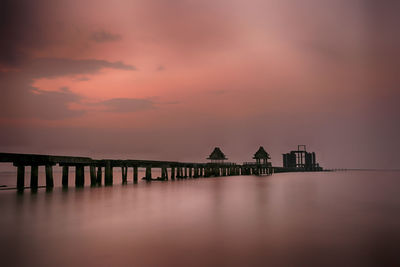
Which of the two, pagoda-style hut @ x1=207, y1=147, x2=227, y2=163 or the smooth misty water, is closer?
the smooth misty water

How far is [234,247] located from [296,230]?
9.20 feet

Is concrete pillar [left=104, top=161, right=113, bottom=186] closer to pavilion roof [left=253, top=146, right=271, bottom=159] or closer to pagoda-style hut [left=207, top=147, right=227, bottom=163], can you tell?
pagoda-style hut [left=207, top=147, right=227, bottom=163]

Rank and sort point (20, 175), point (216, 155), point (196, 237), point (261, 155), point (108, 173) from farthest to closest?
point (261, 155)
point (216, 155)
point (108, 173)
point (20, 175)
point (196, 237)

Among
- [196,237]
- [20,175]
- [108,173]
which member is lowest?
[196,237]

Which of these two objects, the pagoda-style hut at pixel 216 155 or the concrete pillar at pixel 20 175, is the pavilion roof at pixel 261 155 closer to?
the pagoda-style hut at pixel 216 155

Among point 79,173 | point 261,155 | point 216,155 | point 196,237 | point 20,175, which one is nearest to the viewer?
point 196,237

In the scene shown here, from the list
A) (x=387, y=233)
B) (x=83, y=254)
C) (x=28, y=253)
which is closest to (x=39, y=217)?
(x=28, y=253)

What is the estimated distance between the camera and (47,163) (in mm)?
20328

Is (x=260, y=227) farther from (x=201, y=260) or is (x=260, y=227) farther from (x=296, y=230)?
(x=201, y=260)

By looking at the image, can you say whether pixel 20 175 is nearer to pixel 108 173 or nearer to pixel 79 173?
pixel 79 173

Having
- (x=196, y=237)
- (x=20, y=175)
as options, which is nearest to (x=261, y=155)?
(x=20, y=175)

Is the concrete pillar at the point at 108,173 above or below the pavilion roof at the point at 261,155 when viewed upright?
below

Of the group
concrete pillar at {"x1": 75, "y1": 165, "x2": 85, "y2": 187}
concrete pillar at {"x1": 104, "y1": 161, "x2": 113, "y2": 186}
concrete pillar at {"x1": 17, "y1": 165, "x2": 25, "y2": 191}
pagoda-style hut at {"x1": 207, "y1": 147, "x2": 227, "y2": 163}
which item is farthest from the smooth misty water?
pagoda-style hut at {"x1": 207, "y1": 147, "x2": 227, "y2": 163}

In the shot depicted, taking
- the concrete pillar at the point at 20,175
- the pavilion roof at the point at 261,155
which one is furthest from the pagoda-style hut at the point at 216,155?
the concrete pillar at the point at 20,175
